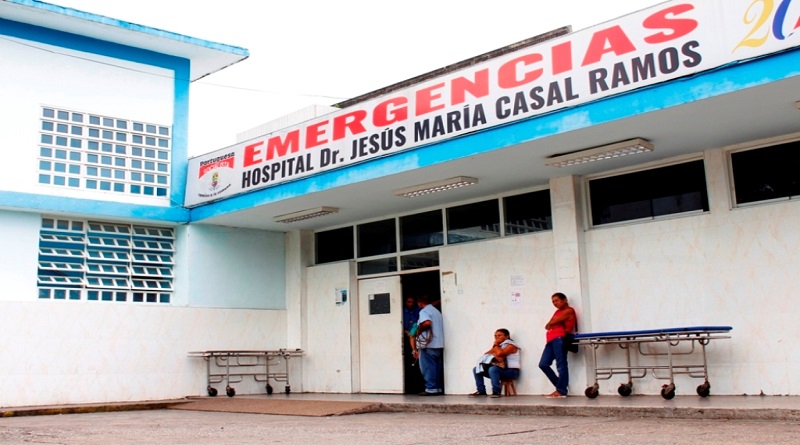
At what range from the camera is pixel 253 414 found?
10.5 m

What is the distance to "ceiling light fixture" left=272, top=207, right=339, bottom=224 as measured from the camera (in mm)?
13117

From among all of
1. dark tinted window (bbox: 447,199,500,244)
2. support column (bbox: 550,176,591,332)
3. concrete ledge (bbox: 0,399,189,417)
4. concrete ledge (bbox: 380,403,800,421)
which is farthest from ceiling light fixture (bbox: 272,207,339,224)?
concrete ledge (bbox: 380,403,800,421)

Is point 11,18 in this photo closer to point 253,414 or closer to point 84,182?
point 84,182

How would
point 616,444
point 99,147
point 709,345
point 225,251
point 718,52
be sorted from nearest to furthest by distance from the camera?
point 616,444
point 718,52
point 709,345
point 99,147
point 225,251

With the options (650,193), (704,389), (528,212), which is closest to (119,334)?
(528,212)

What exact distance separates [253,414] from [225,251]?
4.53m

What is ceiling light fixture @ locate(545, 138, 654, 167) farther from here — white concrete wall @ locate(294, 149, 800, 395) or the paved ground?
the paved ground

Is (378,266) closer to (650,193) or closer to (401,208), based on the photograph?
(401,208)

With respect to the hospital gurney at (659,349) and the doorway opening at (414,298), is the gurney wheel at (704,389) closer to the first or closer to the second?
the hospital gurney at (659,349)

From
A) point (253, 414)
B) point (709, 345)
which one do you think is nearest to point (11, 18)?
point (253, 414)

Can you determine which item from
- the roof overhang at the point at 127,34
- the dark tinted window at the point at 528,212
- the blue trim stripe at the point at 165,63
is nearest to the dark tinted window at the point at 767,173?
the dark tinted window at the point at 528,212

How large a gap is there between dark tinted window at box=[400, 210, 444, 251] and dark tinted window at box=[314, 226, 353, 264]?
1292mm

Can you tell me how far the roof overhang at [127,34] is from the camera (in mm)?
12391

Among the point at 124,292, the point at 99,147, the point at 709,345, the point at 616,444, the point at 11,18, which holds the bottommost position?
the point at 616,444
